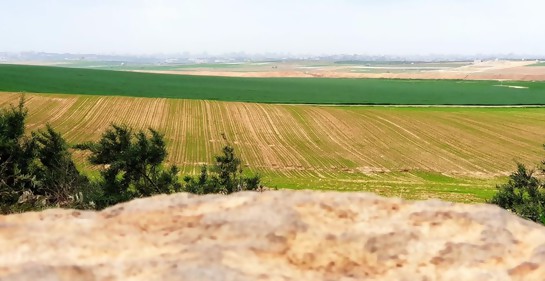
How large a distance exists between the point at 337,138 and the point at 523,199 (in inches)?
1627

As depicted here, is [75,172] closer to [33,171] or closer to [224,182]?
[33,171]

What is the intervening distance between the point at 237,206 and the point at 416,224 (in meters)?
2.73

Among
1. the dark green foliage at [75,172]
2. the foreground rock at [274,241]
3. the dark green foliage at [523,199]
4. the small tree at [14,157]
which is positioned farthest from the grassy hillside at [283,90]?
the foreground rock at [274,241]

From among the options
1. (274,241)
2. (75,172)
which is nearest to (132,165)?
(75,172)

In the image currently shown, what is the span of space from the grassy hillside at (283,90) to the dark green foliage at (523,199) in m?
81.6

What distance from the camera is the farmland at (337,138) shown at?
176 ft

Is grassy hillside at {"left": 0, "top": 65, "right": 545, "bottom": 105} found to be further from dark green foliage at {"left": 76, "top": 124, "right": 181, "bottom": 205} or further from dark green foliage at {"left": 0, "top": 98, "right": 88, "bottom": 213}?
dark green foliage at {"left": 0, "top": 98, "right": 88, "bottom": 213}

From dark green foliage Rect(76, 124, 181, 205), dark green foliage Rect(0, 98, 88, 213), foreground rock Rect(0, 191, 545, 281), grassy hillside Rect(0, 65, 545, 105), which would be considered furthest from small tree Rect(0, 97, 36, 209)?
grassy hillside Rect(0, 65, 545, 105)

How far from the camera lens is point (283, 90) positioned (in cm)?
14238

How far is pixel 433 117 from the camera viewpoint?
91.4 meters

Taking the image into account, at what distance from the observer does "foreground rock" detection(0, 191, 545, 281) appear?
5.95m

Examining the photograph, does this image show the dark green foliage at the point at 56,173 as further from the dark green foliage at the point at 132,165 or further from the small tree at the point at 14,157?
the dark green foliage at the point at 132,165

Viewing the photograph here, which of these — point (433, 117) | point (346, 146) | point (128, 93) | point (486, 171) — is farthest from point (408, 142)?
point (128, 93)

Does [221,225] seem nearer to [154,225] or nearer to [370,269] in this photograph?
[154,225]
